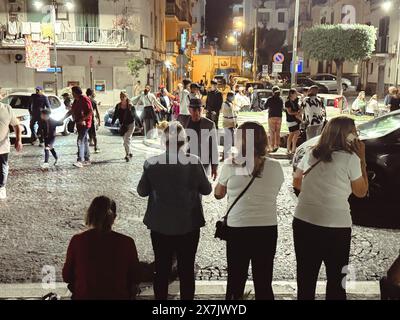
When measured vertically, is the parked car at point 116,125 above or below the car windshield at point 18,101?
below

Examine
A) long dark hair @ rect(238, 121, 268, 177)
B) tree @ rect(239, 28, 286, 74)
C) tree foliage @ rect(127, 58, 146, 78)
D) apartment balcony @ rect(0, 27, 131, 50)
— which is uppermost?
tree @ rect(239, 28, 286, 74)

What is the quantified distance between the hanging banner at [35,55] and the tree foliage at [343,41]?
752 inches

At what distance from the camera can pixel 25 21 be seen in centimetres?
3209

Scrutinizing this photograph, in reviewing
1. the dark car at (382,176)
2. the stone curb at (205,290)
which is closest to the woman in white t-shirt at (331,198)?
the stone curb at (205,290)

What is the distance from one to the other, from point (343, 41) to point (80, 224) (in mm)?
30987

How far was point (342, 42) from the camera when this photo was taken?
114 feet

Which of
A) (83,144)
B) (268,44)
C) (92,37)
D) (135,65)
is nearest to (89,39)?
(92,37)

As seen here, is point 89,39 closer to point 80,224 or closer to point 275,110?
point 275,110

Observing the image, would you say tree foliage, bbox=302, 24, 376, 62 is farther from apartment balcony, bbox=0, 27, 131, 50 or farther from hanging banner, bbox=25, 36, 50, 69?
hanging banner, bbox=25, 36, 50, 69

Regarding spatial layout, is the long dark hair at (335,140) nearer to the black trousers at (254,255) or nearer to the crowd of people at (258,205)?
the crowd of people at (258,205)

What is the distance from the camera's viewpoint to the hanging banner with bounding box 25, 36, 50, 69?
23.7 m

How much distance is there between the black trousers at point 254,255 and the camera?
12.9ft

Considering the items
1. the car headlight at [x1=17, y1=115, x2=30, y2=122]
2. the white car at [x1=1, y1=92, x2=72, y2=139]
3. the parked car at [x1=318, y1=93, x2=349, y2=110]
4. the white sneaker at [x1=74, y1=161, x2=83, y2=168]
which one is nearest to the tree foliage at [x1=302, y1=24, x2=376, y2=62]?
the parked car at [x1=318, y1=93, x2=349, y2=110]
